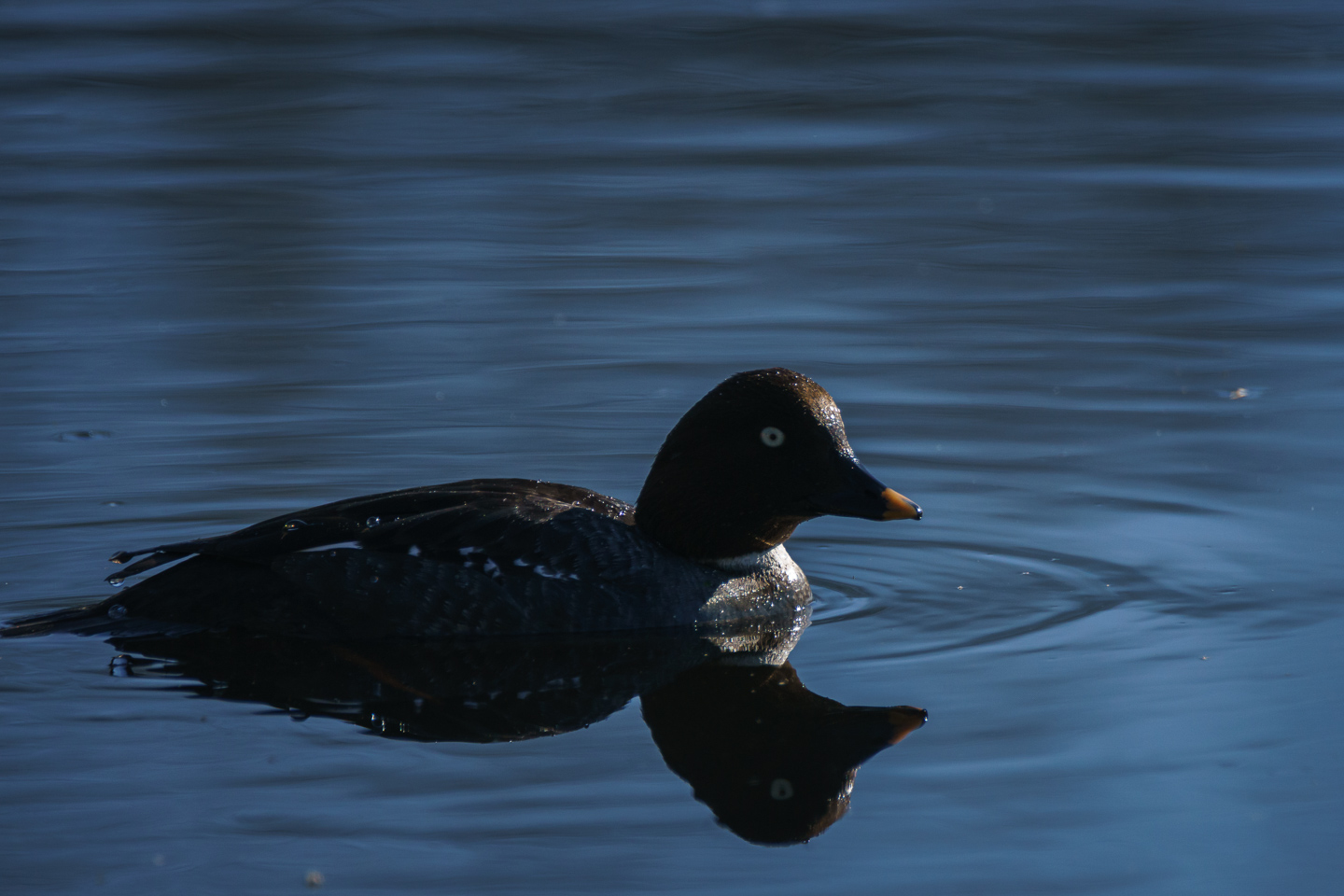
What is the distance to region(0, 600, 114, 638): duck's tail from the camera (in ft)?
20.7

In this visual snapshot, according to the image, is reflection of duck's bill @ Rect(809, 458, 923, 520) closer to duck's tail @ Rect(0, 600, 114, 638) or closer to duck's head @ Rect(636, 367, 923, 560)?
duck's head @ Rect(636, 367, 923, 560)

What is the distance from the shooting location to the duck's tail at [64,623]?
20.7 ft

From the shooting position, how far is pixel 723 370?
9.33 metres

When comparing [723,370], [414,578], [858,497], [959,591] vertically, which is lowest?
[959,591]

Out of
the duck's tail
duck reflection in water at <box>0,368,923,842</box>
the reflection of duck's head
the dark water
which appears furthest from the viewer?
the duck's tail

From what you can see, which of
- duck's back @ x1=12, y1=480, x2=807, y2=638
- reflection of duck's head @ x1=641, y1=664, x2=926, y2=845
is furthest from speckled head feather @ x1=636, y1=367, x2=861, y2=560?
reflection of duck's head @ x1=641, y1=664, x2=926, y2=845

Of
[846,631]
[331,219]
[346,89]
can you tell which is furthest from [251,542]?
[346,89]

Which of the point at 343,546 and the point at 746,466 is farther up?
the point at 746,466

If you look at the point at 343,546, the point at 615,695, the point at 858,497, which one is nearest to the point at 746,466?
the point at 858,497

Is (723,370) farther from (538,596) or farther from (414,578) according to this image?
(414,578)

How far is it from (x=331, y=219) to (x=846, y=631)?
7.56 m

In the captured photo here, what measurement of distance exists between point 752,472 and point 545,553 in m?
0.87

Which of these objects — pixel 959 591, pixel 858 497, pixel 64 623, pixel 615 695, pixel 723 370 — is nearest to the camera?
pixel 615 695

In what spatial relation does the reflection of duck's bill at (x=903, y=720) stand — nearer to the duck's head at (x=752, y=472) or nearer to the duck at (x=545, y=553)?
the duck at (x=545, y=553)
